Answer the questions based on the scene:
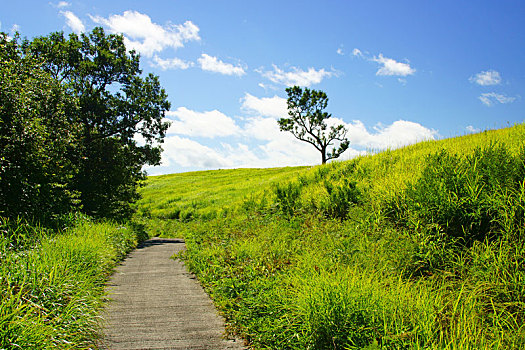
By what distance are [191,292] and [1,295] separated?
2.90 meters

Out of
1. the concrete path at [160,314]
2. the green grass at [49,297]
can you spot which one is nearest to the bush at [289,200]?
the concrete path at [160,314]

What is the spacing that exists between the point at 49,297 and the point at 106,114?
1805 cm

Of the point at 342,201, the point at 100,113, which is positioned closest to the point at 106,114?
the point at 100,113

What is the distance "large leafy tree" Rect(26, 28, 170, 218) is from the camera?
1892cm

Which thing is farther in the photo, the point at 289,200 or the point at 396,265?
the point at 289,200

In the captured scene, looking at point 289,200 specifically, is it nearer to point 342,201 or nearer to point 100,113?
point 342,201

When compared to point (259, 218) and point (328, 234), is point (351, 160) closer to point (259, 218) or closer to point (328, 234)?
point (259, 218)

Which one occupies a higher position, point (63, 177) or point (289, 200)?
point (63, 177)

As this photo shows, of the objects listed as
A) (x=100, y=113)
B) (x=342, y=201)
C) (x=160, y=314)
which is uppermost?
(x=100, y=113)

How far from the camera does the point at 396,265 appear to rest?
16.7 feet

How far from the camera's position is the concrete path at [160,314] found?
3.97m

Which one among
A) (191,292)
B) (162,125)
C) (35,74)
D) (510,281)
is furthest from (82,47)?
(510,281)

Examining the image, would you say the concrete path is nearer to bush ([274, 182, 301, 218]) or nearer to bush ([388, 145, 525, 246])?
bush ([388, 145, 525, 246])

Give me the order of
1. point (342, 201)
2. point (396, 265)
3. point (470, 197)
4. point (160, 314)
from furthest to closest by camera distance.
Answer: point (342, 201) → point (470, 197) → point (396, 265) → point (160, 314)
